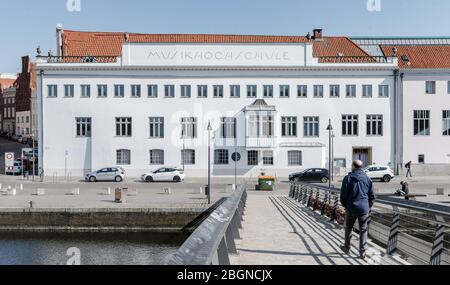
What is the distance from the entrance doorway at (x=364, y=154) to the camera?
57469 millimetres

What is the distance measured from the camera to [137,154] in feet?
186

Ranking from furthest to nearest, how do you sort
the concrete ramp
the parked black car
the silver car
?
the silver car < the parked black car < the concrete ramp

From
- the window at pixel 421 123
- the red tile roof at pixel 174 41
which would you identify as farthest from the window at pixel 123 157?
the window at pixel 421 123

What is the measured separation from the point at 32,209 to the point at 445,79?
4153cm

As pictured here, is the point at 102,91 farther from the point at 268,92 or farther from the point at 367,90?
the point at 367,90

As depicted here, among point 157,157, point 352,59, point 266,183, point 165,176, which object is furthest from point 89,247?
point 352,59

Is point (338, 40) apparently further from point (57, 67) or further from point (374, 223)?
point (374, 223)

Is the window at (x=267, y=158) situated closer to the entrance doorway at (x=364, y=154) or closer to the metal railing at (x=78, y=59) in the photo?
the entrance doorway at (x=364, y=154)

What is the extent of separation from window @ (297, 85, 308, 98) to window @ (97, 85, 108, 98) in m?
17.9

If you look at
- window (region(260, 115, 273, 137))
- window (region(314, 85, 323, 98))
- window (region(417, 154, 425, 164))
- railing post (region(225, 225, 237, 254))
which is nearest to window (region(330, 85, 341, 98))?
window (region(314, 85, 323, 98))

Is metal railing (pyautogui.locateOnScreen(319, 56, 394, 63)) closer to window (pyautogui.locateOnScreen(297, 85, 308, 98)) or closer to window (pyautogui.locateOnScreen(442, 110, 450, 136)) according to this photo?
window (pyautogui.locateOnScreen(297, 85, 308, 98))

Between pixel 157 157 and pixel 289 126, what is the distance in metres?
12.6

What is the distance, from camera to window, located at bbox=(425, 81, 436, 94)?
5769 centimetres

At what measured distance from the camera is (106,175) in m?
52.8
